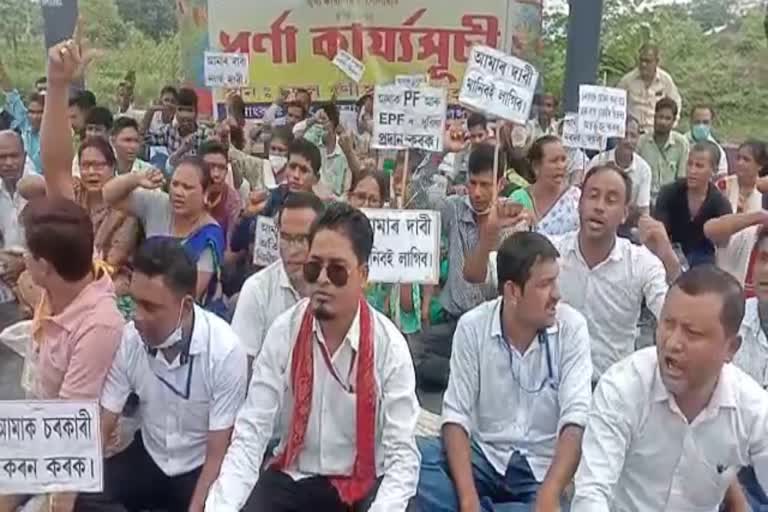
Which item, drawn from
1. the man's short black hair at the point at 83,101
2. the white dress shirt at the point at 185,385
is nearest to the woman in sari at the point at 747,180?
the white dress shirt at the point at 185,385

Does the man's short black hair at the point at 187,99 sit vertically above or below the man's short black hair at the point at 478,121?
above

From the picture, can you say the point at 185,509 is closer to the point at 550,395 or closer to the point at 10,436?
the point at 10,436

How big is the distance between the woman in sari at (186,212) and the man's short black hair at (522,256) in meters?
1.69

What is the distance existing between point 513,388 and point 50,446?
4.68ft

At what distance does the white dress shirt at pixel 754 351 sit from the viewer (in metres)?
3.55

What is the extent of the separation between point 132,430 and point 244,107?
7.45m

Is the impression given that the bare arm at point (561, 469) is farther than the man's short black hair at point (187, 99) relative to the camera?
No

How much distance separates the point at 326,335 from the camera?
2.98 metres

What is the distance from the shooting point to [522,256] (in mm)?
3125

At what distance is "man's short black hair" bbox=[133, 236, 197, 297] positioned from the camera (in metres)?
2.98

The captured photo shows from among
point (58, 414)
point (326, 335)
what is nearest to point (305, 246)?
point (326, 335)

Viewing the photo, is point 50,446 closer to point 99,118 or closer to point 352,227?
point 352,227

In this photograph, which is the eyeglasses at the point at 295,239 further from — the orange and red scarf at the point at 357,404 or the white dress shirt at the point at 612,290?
the white dress shirt at the point at 612,290

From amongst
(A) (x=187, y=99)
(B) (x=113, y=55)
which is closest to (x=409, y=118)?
(A) (x=187, y=99)
